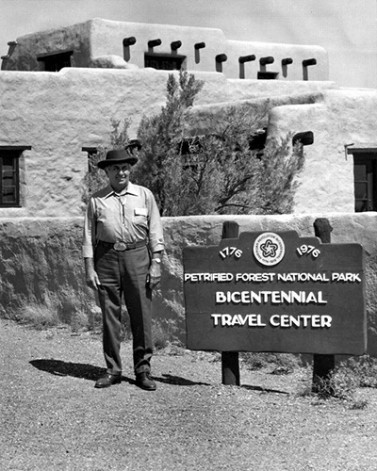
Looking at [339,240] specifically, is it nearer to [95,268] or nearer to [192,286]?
[192,286]

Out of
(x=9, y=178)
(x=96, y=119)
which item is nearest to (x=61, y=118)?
(x=96, y=119)

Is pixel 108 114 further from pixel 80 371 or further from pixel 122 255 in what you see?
pixel 122 255

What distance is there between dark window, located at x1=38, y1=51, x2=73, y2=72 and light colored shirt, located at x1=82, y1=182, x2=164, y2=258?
15.2m

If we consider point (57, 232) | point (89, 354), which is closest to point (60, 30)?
point (57, 232)

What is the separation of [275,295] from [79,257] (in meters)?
3.46

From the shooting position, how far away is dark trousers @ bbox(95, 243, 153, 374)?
884 cm

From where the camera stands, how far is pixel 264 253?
907cm

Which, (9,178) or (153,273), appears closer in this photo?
(153,273)

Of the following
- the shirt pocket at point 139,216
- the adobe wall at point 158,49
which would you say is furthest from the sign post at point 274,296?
the adobe wall at point 158,49

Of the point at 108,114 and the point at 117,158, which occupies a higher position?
the point at 108,114

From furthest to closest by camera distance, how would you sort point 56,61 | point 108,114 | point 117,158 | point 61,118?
point 56,61 → point 108,114 → point 61,118 → point 117,158

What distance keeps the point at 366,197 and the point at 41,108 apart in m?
5.84

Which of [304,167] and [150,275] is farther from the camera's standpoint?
[304,167]

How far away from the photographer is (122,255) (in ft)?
29.0
